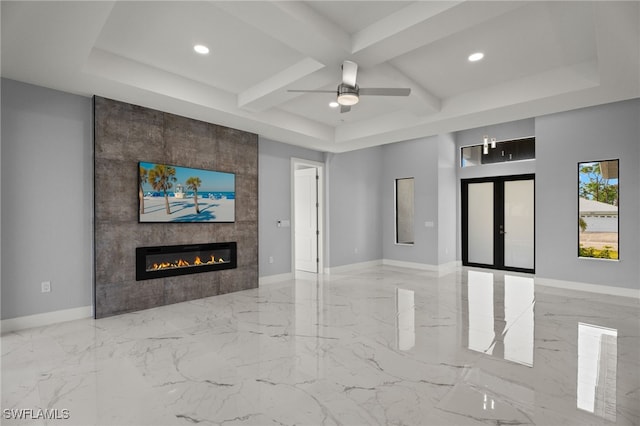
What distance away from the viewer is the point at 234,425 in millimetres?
2020

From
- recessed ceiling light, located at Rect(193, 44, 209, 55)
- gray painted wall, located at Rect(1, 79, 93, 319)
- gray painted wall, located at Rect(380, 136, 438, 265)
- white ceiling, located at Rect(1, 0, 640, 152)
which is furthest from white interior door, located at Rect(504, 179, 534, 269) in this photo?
gray painted wall, located at Rect(1, 79, 93, 319)

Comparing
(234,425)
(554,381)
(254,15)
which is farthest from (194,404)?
(254,15)

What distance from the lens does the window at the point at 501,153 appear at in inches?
283

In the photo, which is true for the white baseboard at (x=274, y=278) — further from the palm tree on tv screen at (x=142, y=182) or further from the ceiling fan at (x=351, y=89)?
the ceiling fan at (x=351, y=89)

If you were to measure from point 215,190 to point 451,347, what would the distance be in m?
3.99

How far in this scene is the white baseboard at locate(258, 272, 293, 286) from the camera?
6117mm

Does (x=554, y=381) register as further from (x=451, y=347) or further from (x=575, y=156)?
(x=575, y=156)

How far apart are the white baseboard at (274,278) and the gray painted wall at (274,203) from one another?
0.20ft

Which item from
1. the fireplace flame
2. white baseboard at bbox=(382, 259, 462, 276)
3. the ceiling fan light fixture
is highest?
the ceiling fan light fixture

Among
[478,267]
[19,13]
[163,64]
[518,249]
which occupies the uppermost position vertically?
[163,64]

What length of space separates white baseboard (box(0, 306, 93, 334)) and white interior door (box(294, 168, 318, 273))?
4364 mm

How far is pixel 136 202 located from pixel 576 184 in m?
6.93

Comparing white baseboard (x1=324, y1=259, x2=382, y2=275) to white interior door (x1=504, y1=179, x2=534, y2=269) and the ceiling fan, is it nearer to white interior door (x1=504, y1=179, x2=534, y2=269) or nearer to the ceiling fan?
white interior door (x1=504, y1=179, x2=534, y2=269)

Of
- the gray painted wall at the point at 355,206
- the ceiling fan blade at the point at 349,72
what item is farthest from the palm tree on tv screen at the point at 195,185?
the gray painted wall at the point at 355,206
